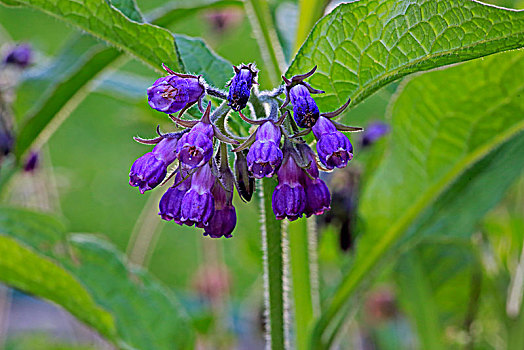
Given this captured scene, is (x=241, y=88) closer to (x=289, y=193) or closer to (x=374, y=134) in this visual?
(x=289, y=193)

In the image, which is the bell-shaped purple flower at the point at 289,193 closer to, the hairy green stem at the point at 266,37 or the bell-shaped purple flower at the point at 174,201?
the bell-shaped purple flower at the point at 174,201

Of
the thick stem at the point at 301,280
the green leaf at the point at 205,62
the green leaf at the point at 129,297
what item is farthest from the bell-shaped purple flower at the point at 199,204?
the green leaf at the point at 129,297

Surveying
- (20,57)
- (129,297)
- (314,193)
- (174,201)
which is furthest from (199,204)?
(20,57)

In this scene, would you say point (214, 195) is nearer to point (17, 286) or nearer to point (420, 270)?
point (17, 286)

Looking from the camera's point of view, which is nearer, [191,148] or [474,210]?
[191,148]

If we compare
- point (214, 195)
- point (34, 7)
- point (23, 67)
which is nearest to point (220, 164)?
point (214, 195)

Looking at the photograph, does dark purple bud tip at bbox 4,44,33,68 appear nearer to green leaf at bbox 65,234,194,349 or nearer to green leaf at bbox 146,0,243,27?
green leaf at bbox 146,0,243,27
